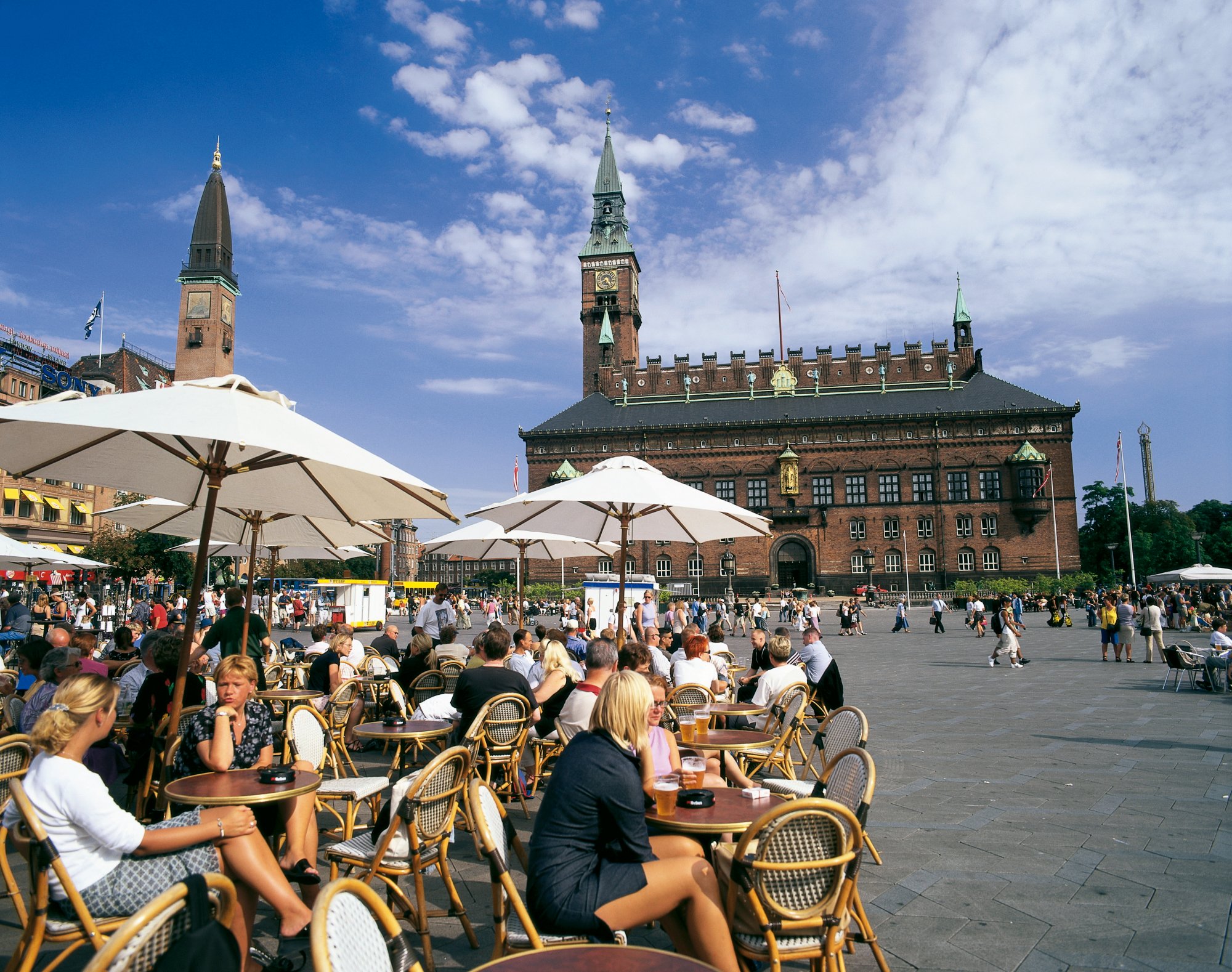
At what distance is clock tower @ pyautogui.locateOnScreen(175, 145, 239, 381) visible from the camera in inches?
2697

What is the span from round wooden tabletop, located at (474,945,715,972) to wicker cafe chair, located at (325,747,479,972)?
136 cm

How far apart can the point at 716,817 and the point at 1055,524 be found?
58.0 metres

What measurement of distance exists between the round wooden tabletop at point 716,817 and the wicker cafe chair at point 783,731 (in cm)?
212

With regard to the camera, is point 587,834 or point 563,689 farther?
point 563,689

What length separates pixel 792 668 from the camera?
703 cm

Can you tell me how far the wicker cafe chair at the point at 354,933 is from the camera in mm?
1711

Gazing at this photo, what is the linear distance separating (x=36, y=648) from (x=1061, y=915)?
8.32 metres

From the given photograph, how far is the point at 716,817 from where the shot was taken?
131 inches

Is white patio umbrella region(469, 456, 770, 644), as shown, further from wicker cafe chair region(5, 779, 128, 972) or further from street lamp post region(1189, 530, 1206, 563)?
street lamp post region(1189, 530, 1206, 563)

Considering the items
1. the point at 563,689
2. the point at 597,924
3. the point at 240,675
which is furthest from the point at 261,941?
the point at 563,689

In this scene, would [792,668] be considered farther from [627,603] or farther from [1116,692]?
[627,603]

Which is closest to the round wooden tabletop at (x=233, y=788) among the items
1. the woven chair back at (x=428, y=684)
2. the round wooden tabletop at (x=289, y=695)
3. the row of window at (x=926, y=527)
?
the round wooden tabletop at (x=289, y=695)

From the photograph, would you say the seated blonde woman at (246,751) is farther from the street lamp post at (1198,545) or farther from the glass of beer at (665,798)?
the street lamp post at (1198,545)

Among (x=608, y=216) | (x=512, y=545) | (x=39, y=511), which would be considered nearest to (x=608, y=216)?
(x=608, y=216)
